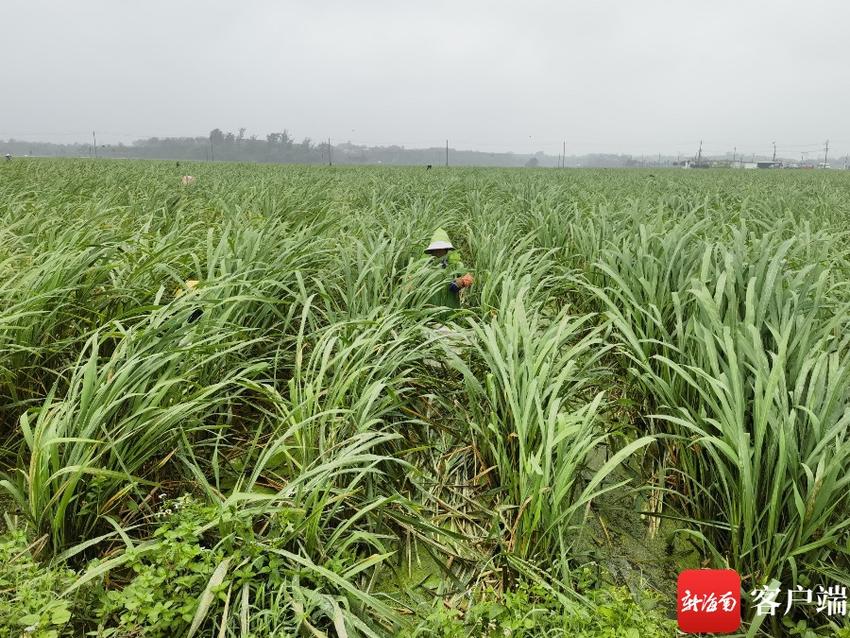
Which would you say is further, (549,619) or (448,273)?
(448,273)

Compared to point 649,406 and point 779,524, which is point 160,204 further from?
point 779,524

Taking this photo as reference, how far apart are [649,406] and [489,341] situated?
735 millimetres

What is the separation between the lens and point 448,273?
2.88 metres

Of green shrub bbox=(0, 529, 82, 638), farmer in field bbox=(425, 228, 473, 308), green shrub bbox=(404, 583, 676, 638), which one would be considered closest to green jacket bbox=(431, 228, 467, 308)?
farmer in field bbox=(425, 228, 473, 308)

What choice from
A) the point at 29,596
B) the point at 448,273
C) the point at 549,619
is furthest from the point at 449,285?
the point at 29,596

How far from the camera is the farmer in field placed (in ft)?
9.07

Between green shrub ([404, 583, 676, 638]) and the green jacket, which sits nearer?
green shrub ([404, 583, 676, 638])

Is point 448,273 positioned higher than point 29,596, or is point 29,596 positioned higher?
point 448,273

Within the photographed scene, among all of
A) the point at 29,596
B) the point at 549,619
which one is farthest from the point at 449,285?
the point at 29,596

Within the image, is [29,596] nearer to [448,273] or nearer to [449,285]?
[449,285]

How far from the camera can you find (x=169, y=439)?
5.04ft

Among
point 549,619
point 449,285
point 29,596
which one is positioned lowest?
point 549,619

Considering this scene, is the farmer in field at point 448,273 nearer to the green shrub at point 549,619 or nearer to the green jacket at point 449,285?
the green jacket at point 449,285

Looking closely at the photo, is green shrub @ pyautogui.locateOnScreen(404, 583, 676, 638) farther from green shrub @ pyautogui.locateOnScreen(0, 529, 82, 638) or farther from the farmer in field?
the farmer in field
